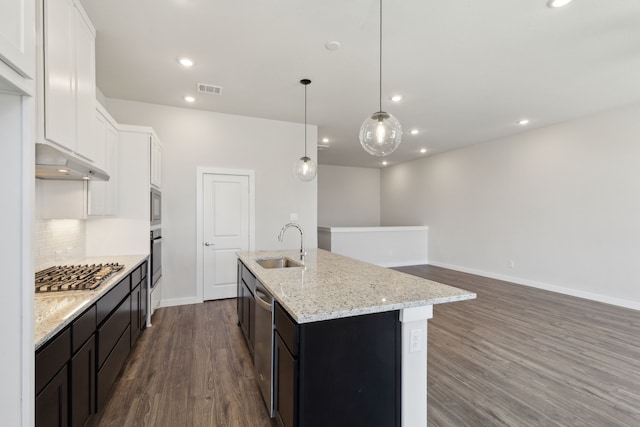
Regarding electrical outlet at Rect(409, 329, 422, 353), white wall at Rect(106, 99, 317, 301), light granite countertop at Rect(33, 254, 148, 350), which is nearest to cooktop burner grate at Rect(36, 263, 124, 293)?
light granite countertop at Rect(33, 254, 148, 350)

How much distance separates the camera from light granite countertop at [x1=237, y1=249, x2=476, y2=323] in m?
1.42

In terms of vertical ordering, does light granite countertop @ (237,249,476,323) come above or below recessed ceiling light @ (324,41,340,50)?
below

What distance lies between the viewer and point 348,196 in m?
9.60

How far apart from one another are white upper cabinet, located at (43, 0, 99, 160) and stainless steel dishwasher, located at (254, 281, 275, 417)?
5.13 feet

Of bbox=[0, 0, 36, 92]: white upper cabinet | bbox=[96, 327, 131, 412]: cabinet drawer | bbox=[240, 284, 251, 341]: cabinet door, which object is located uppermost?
bbox=[0, 0, 36, 92]: white upper cabinet

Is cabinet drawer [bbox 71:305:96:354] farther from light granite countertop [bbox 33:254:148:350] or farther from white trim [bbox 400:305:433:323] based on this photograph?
white trim [bbox 400:305:433:323]

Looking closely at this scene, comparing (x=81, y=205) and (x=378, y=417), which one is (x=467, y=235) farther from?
(x=81, y=205)

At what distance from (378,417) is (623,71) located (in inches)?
173

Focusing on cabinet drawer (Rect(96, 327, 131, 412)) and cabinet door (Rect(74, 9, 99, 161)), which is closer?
cabinet drawer (Rect(96, 327, 131, 412))

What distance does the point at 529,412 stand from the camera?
1.97 m

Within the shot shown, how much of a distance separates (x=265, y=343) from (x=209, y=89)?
3218mm

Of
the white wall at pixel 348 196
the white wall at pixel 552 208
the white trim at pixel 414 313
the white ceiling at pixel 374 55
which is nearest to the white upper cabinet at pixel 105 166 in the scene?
the white ceiling at pixel 374 55

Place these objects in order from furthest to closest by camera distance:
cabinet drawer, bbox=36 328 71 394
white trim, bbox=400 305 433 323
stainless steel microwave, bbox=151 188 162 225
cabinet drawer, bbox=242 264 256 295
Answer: stainless steel microwave, bbox=151 188 162 225 < cabinet drawer, bbox=242 264 256 295 < white trim, bbox=400 305 433 323 < cabinet drawer, bbox=36 328 71 394

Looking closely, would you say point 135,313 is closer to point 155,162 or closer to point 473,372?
point 155,162
